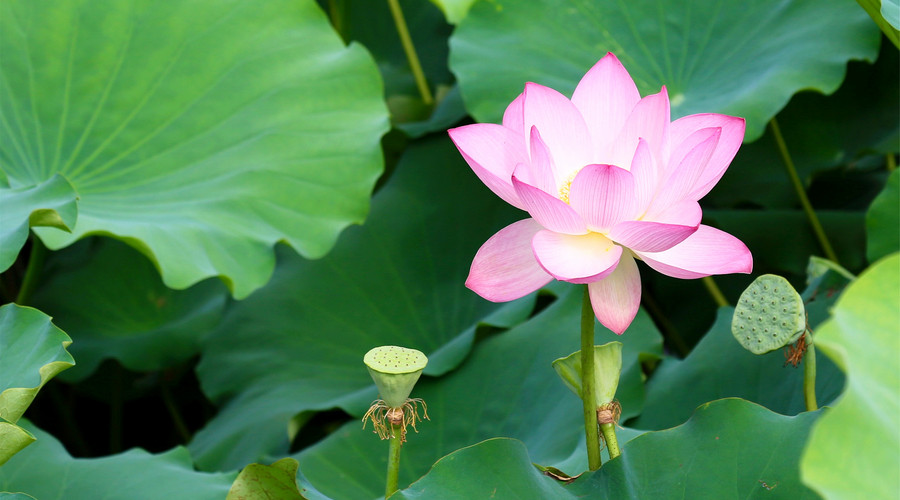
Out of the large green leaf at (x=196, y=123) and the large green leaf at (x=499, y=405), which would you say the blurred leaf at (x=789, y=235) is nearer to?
the large green leaf at (x=499, y=405)

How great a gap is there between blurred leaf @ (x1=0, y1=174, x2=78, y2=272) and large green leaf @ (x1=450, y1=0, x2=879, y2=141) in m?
0.63

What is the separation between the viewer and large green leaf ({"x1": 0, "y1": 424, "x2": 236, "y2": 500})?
811 mm

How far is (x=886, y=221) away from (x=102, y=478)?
101cm

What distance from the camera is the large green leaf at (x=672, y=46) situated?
116 cm

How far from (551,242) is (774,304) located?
0.71 ft

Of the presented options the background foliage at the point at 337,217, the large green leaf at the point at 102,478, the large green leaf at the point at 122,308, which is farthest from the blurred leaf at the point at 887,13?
the large green leaf at the point at 122,308

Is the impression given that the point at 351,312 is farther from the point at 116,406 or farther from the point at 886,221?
the point at 886,221

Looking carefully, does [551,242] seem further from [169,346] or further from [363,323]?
[169,346]

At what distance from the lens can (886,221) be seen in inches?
41.7

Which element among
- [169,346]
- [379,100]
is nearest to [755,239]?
[379,100]

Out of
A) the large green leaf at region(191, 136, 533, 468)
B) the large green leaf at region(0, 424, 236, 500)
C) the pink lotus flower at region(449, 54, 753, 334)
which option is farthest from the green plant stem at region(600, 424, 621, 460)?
the large green leaf at region(191, 136, 533, 468)

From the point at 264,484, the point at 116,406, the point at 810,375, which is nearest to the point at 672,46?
the point at 810,375

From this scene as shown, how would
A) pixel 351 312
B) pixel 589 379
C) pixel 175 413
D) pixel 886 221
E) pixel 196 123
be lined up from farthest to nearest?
pixel 175 413 < pixel 351 312 < pixel 196 123 < pixel 886 221 < pixel 589 379

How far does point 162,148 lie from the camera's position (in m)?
1.15
